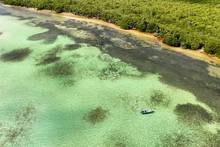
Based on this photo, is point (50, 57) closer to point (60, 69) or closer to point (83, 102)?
point (60, 69)

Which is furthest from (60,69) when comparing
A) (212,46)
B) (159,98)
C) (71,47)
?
(212,46)

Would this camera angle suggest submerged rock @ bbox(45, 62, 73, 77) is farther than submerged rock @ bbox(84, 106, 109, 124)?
Yes

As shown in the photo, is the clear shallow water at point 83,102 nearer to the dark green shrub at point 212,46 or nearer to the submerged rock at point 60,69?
the submerged rock at point 60,69

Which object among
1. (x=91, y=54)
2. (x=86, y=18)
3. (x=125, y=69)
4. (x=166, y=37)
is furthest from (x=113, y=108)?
(x=86, y=18)

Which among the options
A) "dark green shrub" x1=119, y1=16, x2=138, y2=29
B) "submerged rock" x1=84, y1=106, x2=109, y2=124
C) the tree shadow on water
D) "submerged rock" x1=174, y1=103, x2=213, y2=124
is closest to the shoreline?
"dark green shrub" x1=119, y1=16, x2=138, y2=29

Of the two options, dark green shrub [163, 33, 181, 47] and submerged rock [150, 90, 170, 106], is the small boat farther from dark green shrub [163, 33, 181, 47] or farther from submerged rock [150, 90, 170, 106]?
dark green shrub [163, 33, 181, 47]

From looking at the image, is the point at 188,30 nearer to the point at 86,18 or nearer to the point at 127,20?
the point at 127,20
